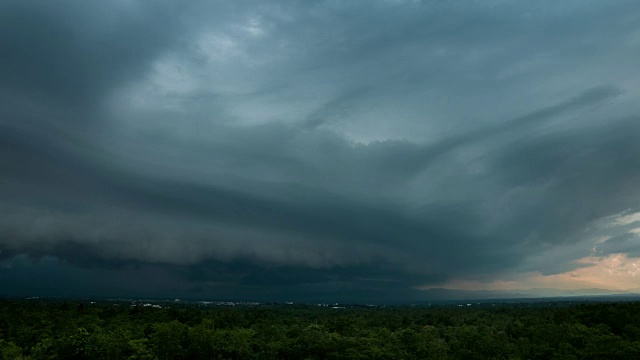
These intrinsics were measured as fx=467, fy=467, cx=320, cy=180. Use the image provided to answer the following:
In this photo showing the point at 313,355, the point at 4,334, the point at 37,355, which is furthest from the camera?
the point at 4,334

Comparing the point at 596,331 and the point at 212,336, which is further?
the point at 596,331

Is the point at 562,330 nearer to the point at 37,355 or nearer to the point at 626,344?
the point at 626,344

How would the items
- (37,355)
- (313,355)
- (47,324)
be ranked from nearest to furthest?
(37,355) < (313,355) < (47,324)

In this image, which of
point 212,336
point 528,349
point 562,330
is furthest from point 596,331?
point 212,336

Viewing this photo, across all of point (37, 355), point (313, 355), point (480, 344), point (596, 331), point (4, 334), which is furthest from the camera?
point (4, 334)

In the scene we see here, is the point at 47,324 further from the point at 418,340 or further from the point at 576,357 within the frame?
the point at 576,357

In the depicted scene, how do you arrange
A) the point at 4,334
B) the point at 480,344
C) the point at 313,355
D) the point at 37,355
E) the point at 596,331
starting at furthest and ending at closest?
the point at 4,334
the point at 596,331
the point at 480,344
the point at 313,355
the point at 37,355

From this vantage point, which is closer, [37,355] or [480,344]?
[37,355]

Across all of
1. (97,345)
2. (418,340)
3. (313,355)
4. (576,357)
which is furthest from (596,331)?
(97,345)

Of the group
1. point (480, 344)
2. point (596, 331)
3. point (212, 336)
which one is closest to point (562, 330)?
point (596, 331)
